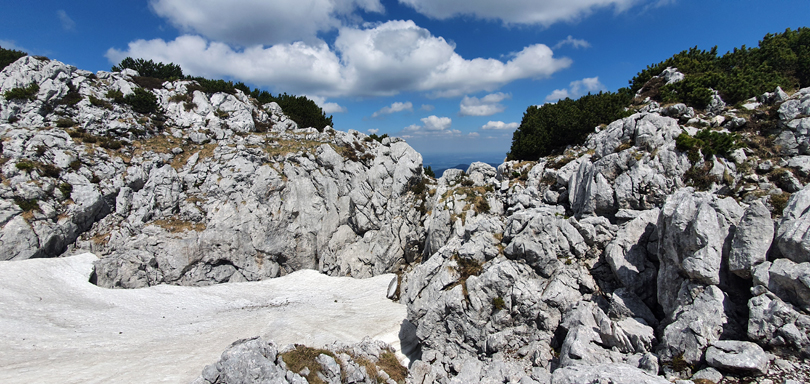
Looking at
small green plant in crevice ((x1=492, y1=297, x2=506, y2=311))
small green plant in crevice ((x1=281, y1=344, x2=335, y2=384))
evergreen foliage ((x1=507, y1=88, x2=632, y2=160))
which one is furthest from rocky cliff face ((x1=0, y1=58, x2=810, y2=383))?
evergreen foliage ((x1=507, y1=88, x2=632, y2=160))

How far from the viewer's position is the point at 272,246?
108 ft

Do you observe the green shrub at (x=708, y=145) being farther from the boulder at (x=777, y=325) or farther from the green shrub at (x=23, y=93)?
the green shrub at (x=23, y=93)

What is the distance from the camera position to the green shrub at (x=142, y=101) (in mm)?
44531

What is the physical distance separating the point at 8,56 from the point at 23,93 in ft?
51.1

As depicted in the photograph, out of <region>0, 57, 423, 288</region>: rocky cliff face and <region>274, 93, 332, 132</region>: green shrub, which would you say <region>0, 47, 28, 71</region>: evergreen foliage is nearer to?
<region>0, 57, 423, 288</region>: rocky cliff face

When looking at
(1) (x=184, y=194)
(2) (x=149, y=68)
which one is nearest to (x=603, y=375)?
(1) (x=184, y=194)

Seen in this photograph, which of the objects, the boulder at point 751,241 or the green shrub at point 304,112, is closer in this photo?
the boulder at point 751,241

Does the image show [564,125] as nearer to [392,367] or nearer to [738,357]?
[738,357]

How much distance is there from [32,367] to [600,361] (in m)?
27.5

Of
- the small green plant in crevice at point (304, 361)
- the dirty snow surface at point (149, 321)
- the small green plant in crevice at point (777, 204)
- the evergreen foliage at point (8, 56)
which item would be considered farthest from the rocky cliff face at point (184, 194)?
the small green plant in crevice at point (777, 204)

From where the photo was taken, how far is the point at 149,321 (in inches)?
860

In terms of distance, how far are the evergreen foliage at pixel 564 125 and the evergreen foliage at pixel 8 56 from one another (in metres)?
74.2

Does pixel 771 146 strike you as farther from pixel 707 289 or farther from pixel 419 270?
pixel 419 270

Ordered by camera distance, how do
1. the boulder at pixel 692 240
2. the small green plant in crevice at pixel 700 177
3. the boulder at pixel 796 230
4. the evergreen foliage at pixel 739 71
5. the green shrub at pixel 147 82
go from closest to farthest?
the boulder at pixel 796 230
the boulder at pixel 692 240
the small green plant in crevice at pixel 700 177
the evergreen foliage at pixel 739 71
the green shrub at pixel 147 82
